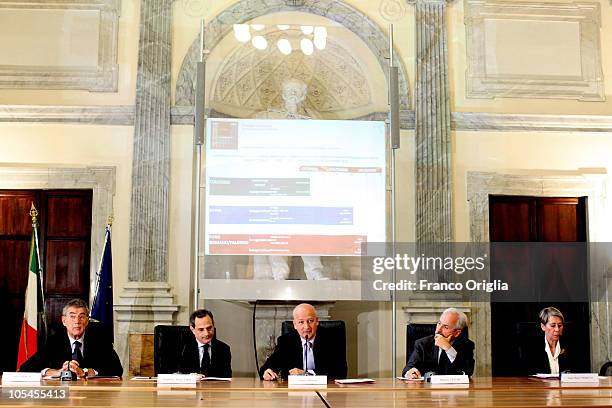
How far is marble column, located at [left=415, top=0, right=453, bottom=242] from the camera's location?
7.47 meters

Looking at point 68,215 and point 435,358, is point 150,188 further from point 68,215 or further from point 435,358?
point 435,358

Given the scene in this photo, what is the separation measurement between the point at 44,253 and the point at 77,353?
2.36 metres

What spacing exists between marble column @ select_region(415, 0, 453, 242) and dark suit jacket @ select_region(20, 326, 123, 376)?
10.3 feet

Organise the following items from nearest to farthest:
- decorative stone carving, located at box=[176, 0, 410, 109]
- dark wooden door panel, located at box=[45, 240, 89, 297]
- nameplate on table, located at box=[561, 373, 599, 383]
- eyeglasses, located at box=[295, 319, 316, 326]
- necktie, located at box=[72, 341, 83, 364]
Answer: nameplate on table, located at box=[561, 373, 599, 383] → necktie, located at box=[72, 341, 83, 364] → eyeglasses, located at box=[295, 319, 316, 326] → dark wooden door panel, located at box=[45, 240, 89, 297] → decorative stone carving, located at box=[176, 0, 410, 109]

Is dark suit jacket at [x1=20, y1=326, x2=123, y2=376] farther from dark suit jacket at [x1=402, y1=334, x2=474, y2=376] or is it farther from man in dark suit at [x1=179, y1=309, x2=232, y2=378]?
dark suit jacket at [x1=402, y1=334, x2=474, y2=376]

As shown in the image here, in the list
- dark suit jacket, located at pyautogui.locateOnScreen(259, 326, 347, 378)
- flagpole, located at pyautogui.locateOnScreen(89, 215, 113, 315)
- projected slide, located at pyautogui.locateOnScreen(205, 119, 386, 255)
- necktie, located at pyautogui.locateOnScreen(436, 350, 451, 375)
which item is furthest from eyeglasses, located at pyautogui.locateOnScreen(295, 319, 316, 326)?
flagpole, located at pyautogui.locateOnScreen(89, 215, 113, 315)

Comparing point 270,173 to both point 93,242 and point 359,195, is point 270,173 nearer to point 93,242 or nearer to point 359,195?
point 359,195

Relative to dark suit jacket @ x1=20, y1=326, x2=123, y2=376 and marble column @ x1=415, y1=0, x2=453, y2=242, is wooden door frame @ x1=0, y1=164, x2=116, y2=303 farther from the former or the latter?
marble column @ x1=415, y1=0, x2=453, y2=242

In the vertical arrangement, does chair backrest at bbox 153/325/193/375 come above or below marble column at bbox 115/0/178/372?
below

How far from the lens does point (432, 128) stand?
7551 mm

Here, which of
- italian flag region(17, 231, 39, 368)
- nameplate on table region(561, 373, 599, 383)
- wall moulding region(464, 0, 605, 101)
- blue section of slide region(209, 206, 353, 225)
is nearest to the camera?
nameplate on table region(561, 373, 599, 383)

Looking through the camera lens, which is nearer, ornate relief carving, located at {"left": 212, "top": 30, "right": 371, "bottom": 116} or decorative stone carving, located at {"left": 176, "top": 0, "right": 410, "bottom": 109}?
ornate relief carving, located at {"left": 212, "top": 30, "right": 371, "bottom": 116}

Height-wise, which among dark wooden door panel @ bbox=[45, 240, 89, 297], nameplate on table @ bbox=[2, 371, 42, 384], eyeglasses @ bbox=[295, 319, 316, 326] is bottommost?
nameplate on table @ bbox=[2, 371, 42, 384]

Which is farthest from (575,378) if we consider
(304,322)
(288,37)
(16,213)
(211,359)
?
(16,213)
